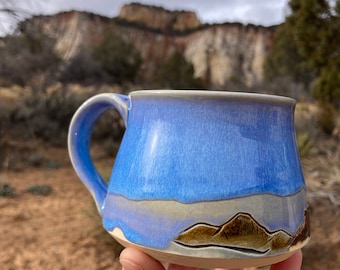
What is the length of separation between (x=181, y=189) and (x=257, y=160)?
15cm

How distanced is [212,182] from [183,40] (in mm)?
36793

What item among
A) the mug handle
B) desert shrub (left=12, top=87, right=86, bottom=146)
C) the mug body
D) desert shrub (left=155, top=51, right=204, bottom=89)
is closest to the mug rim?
the mug body

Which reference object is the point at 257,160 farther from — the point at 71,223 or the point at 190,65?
the point at 190,65

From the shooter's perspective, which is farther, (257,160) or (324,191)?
(324,191)

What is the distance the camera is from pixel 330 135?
7.44m

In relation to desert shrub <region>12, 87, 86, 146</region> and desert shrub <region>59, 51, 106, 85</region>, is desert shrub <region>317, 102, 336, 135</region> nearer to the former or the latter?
desert shrub <region>12, 87, 86, 146</region>

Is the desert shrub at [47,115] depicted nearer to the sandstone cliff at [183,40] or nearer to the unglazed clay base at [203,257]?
the unglazed clay base at [203,257]

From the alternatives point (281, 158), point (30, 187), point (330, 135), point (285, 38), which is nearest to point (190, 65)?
point (285, 38)

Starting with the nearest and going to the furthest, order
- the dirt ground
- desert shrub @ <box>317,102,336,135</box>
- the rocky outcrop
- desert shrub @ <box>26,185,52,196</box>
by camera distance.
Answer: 1. the dirt ground
2. desert shrub @ <box>26,185,52,196</box>
3. desert shrub @ <box>317,102,336,135</box>
4. the rocky outcrop

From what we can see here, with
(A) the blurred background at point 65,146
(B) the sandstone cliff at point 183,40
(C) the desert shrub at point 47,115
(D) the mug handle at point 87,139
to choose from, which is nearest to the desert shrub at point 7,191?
(A) the blurred background at point 65,146

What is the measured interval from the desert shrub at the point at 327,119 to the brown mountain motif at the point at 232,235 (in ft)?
24.2

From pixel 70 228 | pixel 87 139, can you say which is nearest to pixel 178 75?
pixel 70 228

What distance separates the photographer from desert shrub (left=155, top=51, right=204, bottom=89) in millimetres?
19719

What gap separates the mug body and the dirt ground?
1.92 metres
